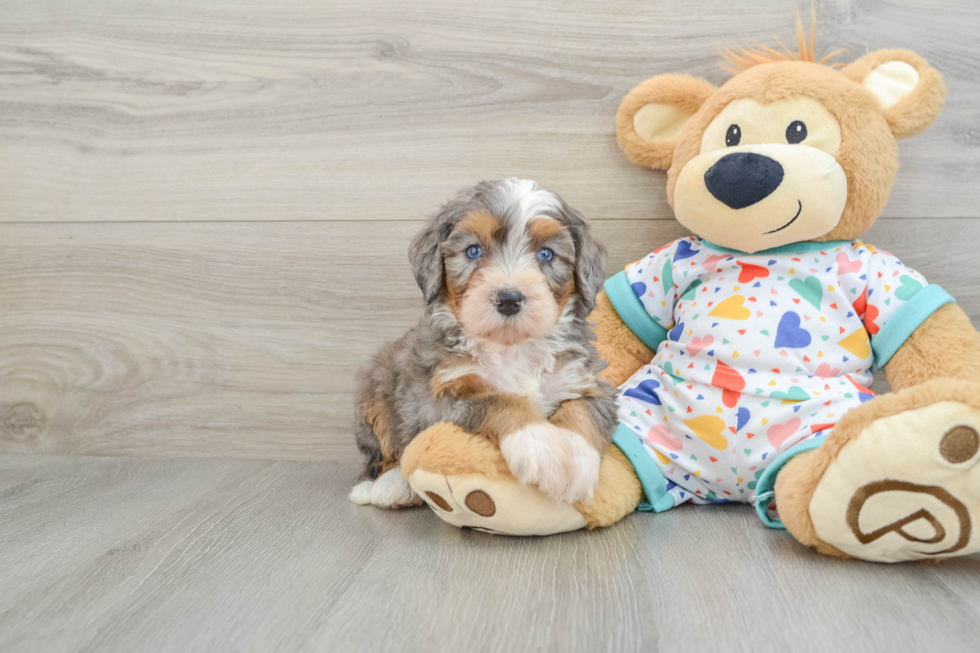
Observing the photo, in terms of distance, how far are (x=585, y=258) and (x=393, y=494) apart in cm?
77

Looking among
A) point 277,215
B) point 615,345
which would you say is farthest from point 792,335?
point 277,215

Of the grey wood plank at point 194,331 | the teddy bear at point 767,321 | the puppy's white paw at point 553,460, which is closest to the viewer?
the puppy's white paw at point 553,460

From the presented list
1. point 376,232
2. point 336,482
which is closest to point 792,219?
point 376,232

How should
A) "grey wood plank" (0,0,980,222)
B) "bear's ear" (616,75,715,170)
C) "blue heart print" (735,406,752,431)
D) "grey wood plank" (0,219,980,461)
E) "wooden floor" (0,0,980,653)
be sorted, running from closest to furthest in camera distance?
"blue heart print" (735,406,752,431), "wooden floor" (0,0,980,653), "bear's ear" (616,75,715,170), "grey wood plank" (0,0,980,222), "grey wood plank" (0,219,980,461)

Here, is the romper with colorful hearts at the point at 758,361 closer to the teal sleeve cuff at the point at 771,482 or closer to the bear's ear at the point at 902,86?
the teal sleeve cuff at the point at 771,482

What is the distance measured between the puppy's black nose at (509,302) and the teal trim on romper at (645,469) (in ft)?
1.57

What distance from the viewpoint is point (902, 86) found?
1.67 metres

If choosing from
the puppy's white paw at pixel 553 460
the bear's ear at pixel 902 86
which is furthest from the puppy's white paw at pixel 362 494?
the bear's ear at pixel 902 86

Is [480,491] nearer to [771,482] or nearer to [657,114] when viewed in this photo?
[771,482]

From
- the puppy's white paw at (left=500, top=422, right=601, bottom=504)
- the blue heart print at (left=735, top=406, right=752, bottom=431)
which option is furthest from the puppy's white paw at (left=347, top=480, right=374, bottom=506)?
the blue heart print at (left=735, top=406, right=752, bottom=431)

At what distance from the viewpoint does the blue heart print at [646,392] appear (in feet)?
5.74

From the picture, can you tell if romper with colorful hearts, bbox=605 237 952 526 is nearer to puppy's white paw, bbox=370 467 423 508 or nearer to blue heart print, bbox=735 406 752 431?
blue heart print, bbox=735 406 752 431

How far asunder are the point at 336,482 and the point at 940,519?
1.50m

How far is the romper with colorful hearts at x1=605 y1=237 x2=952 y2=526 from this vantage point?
1.59 m
